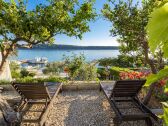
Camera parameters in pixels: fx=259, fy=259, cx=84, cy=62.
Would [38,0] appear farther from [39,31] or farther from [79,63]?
[79,63]

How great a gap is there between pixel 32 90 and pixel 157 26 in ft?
27.7

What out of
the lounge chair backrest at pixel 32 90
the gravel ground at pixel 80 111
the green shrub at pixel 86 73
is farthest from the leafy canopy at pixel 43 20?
the green shrub at pixel 86 73

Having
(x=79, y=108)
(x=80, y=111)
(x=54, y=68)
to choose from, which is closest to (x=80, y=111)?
(x=80, y=111)

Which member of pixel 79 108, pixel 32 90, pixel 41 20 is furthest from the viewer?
pixel 41 20

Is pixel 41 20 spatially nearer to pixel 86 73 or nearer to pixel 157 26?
pixel 86 73

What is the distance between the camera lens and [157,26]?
381mm

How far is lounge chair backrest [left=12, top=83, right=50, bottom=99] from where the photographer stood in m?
8.46

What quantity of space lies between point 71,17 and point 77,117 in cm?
428

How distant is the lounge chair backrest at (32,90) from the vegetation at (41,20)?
218cm

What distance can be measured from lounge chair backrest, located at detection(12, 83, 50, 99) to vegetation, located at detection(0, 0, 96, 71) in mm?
2183

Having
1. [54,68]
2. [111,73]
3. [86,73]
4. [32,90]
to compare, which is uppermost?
[32,90]

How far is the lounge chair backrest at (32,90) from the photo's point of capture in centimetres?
846

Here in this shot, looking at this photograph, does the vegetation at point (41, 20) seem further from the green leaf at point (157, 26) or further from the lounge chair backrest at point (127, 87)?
the green leaf at point (157, 26)

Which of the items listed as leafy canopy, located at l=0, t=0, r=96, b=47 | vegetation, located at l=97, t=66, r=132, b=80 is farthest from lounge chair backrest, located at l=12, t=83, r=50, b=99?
vegetation, located at l=97, t=66, r=132, b=80
